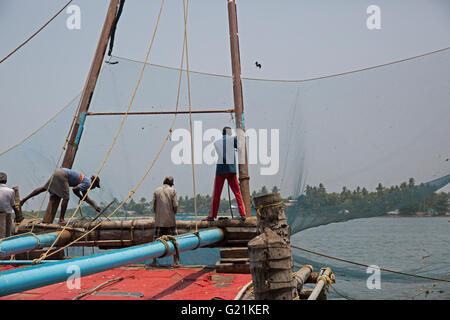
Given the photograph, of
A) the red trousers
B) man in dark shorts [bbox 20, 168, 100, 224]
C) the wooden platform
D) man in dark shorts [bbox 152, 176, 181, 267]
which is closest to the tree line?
man in dark shorts [bbox 20, 168, 100, 224]

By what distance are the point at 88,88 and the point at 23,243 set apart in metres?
4.10

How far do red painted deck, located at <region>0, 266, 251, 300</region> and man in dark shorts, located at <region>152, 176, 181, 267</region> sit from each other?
0.84m

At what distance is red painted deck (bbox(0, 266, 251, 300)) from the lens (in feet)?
14.1

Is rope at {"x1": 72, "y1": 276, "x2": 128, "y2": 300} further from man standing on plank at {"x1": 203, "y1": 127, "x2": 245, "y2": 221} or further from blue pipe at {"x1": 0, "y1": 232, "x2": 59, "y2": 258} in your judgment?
man standing on plank at {"x1": 203, "y1": 127, "x2": 245, "y2": 221}

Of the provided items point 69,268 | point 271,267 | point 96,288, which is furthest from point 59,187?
point 271,267

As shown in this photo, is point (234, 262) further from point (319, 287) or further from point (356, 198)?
point (356, 198)

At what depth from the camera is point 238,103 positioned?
23.3 ft

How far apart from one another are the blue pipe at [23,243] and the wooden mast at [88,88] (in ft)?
8.77

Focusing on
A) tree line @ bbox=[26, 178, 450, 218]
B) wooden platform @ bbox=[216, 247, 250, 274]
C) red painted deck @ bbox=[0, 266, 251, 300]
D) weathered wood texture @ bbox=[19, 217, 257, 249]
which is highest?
tree line @ bbox=[26, 178, 450, 218]

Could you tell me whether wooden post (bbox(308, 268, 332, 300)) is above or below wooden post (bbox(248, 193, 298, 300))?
below

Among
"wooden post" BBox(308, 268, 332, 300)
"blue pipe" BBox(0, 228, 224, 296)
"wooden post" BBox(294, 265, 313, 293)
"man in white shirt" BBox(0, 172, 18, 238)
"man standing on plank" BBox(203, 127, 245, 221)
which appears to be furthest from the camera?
"man standing on plank" BBox(203, 127, 245, 221)

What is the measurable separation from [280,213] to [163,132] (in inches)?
275

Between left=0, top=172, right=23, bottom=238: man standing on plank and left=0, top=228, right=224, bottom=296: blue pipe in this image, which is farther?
left=0, top=172, right=23, bottom=238: man standing on plank
